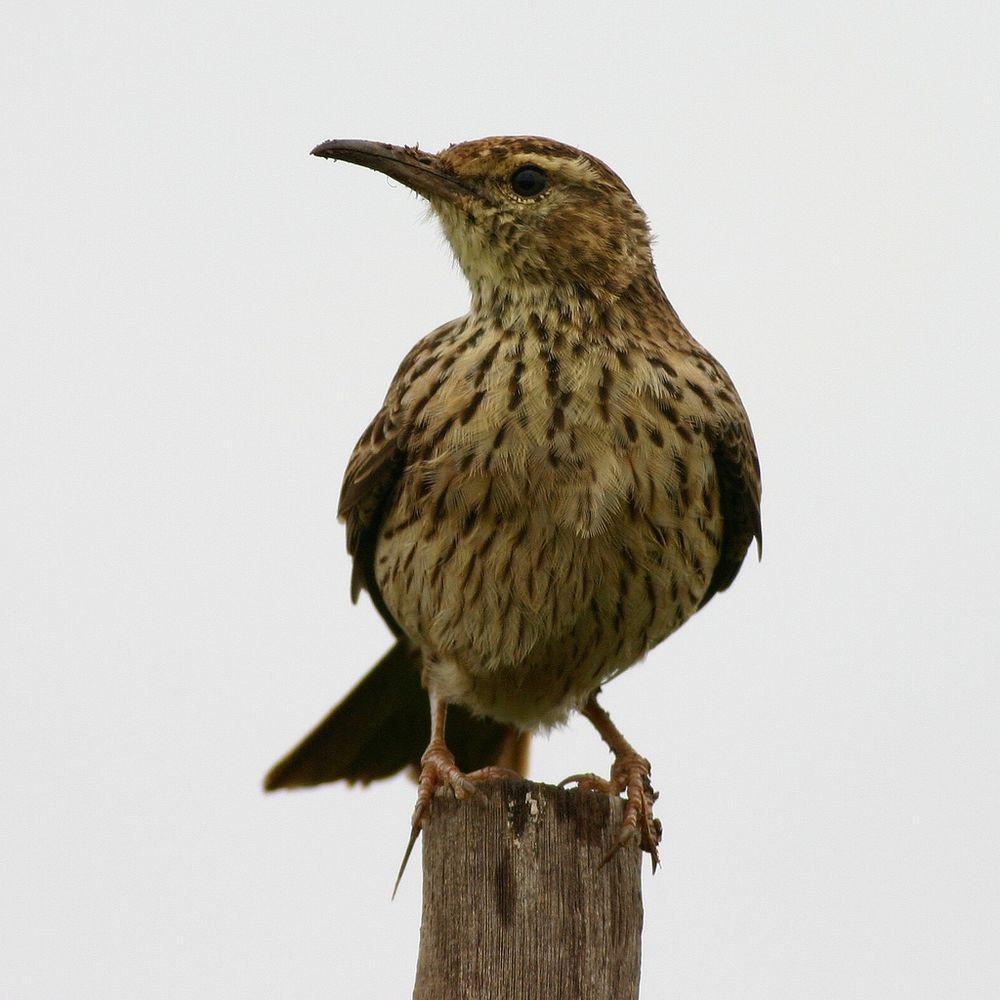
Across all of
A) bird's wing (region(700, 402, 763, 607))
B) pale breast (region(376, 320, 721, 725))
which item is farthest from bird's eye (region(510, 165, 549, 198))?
bird's wing (region(700, 402, 763, 607))

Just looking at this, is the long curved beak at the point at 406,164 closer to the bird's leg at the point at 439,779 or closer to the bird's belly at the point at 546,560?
the bird's belly at the point at 546,560

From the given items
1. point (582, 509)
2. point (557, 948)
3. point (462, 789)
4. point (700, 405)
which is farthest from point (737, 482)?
point (557, 948)

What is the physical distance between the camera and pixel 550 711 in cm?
637

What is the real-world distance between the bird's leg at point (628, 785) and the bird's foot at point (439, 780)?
283mm

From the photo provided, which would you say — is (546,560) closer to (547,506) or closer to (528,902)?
(547,506)

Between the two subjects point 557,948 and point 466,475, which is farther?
point 466,475

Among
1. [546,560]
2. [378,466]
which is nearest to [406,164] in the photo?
[378,466]

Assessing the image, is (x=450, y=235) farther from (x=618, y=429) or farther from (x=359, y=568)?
(x=359, y=568)

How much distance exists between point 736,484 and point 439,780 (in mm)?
1532

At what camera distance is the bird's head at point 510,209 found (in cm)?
574

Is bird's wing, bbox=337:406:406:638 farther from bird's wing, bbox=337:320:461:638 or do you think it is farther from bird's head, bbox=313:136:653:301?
bird's head, bbox=313:136:653:301

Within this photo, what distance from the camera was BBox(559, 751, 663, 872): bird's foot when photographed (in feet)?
15.5

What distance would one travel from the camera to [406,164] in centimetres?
577

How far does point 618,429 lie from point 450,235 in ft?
3.05
